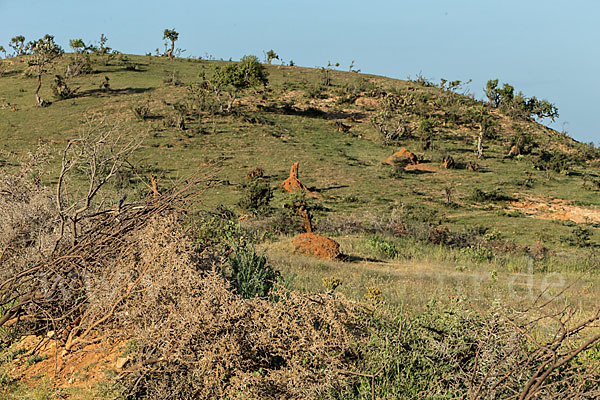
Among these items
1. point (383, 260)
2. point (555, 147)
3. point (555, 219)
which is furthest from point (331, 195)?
point (555, 147)

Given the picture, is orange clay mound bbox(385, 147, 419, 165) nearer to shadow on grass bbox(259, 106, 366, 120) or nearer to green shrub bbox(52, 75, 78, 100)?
shadow on grass bbox(259, 106, 366, 120)

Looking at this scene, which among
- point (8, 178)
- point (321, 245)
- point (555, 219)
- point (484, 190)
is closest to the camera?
point (8, 178)

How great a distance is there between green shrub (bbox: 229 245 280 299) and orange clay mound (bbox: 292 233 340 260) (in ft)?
21.4

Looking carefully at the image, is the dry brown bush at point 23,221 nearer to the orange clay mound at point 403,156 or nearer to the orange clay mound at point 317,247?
the orange clay mound at point 317,247

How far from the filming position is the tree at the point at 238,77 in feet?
153

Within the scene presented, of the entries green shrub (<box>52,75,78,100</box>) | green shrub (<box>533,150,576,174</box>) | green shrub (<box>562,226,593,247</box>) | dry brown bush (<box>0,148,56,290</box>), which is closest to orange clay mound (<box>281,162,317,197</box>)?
green shrub (<box>562,226,593,247</box>)

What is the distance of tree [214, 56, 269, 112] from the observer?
46688 mm

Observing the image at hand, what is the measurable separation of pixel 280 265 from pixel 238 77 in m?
38.4

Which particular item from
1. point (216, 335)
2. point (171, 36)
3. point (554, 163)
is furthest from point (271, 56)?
point (216, 335)

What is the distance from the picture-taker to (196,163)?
111 ft

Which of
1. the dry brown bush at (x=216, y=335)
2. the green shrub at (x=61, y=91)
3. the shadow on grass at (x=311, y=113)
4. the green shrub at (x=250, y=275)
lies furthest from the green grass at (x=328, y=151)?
the dry brown bush at (x=216, y=335)

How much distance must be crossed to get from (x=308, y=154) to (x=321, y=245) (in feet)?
85.6

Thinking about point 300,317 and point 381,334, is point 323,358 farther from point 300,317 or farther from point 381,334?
point 381,334

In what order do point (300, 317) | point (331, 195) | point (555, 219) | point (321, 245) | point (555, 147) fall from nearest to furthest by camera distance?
point (300, 317)
point (321, 245)
point (555, 219)
point (331, 195)
point (555, 147)
